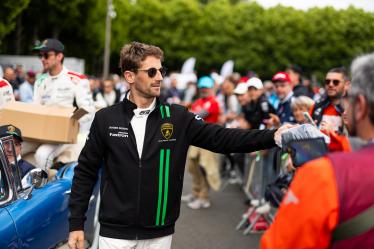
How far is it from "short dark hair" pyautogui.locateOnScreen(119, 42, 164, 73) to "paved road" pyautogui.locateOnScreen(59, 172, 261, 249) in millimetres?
3762

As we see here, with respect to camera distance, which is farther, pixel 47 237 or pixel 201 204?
pixel 201 204

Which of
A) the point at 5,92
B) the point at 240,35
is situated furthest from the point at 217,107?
the point at 240,35

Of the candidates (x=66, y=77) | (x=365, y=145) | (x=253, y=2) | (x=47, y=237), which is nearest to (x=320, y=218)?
(x=365, y=145)

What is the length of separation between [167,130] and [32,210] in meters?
1.38

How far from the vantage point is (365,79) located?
2.12m

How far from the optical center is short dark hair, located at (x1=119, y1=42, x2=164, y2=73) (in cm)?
362

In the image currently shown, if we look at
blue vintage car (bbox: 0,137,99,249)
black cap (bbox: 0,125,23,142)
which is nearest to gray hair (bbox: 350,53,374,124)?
blue vintage car (bbox: 0,137,99,249)

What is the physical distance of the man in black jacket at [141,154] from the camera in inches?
134

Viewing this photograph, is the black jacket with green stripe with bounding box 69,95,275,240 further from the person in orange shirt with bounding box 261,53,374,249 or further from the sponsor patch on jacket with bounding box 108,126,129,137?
the person in orange shirt with bounding box 261,53,374,249

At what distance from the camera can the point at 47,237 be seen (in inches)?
175

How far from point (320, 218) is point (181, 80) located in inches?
843

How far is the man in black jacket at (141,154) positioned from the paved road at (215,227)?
356 centimetres

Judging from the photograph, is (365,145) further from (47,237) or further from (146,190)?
(47,237)

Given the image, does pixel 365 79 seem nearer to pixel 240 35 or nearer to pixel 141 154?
pixel 141 154
